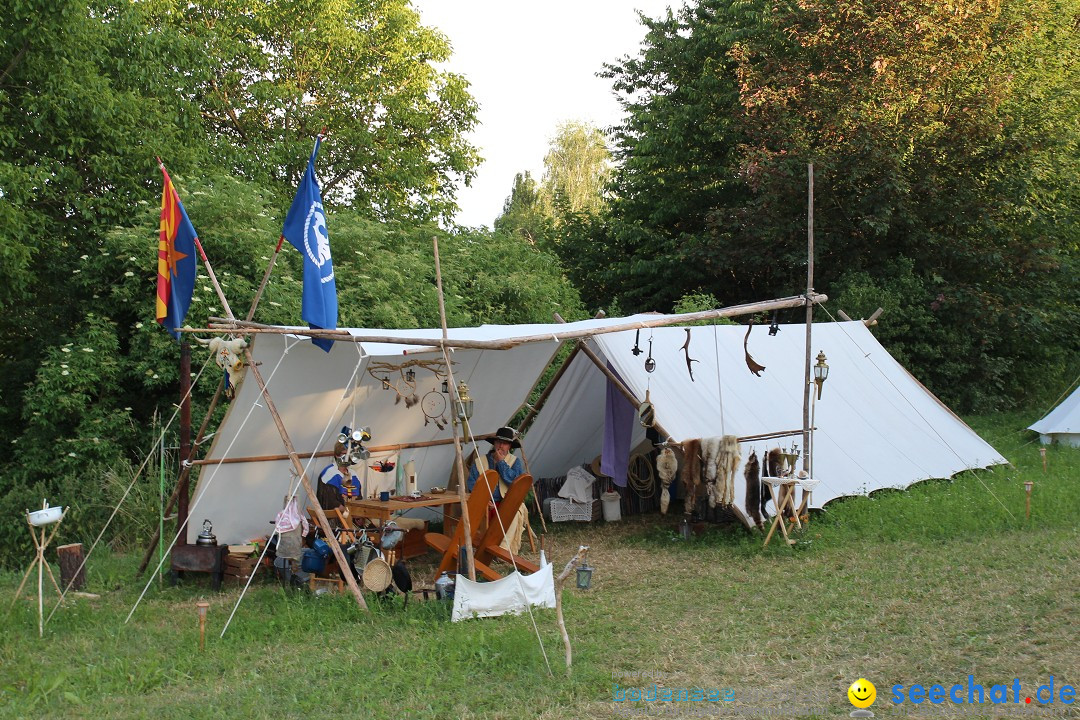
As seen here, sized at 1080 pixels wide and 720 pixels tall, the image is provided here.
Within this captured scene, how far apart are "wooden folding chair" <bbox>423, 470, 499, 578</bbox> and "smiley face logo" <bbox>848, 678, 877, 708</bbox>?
2.26 metres

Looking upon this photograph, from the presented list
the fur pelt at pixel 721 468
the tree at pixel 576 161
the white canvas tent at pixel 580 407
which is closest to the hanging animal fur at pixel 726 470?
the fur pelt at pixel 721 468

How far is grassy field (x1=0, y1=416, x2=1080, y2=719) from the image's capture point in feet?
12.7

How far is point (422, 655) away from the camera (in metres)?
4.36

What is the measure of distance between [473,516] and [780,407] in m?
3.16

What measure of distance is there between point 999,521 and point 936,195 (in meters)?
8.04

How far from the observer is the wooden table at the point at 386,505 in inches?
233

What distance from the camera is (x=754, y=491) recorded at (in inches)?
263

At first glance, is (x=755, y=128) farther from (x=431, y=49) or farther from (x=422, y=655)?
(x=422, y=655)

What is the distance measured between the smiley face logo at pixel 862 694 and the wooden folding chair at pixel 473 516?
226cm

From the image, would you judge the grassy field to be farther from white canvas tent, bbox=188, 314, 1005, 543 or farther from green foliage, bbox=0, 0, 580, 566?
green foliage, bbox=0, 0, 580, 566

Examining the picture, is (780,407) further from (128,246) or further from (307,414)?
(128,246)

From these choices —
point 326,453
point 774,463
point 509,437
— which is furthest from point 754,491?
point 326,453

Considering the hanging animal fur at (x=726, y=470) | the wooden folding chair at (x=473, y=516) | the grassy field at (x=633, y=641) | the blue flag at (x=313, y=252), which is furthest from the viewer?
the hanging animal fur at (x=726, y=470)

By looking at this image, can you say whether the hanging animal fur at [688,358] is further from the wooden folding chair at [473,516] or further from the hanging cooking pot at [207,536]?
the hanging cooking pot at [207,536]
